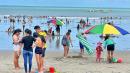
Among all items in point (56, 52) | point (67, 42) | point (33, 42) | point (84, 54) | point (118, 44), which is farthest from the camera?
point (118, 44)

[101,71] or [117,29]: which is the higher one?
[117,29]

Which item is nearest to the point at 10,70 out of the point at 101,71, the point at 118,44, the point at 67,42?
the point at 101,71

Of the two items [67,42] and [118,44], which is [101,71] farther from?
[118,44]

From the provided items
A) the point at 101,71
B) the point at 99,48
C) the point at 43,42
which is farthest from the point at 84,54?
the point at 43,42

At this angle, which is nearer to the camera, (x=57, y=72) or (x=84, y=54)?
(x=57, y=72)

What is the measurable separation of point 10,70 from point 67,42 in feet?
15.9

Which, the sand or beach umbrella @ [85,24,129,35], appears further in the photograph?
beach umbrella @ [85,24,129,35]

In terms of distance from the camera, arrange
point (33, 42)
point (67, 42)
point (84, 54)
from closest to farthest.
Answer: point (33, 42) < point (67, 42) < point (84, 54)

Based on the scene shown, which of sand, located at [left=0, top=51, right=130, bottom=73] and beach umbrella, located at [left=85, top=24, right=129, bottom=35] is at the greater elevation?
beach umbrella, located at [left=85, top=24, right=129, bottom=35]

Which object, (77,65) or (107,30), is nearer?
(77,65)

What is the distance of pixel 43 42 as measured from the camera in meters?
14.8

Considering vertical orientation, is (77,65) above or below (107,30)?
below

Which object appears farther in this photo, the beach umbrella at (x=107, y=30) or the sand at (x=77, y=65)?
the beach umbrella at (x=107, y=30)

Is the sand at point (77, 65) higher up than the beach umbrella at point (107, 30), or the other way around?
the beach umbrella at point (107, 30)
